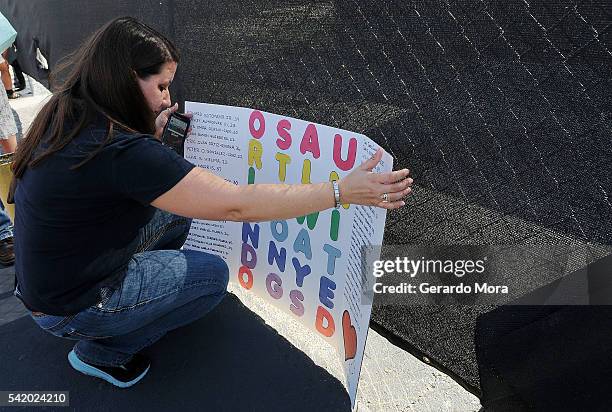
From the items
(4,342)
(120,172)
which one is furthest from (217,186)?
(4,342)

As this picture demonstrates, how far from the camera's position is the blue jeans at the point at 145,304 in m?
2.05

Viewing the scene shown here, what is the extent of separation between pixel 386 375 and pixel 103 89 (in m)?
1.49

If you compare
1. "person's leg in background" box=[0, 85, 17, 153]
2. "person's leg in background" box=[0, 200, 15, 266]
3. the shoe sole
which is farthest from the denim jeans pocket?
"person's leg in background" box=[0, 85, 17, 153]

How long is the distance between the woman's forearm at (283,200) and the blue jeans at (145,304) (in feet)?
2.09

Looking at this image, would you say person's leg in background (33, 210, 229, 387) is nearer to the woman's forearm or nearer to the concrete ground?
the concrete ground

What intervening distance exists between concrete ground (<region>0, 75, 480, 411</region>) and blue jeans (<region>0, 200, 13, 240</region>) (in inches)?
25.6

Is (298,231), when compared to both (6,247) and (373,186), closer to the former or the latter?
(373,186)

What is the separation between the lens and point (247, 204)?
1669mm

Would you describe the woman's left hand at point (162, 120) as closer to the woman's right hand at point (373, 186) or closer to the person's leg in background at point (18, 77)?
the woman's right hand at point (373, 186)

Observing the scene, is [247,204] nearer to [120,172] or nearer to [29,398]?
[120,172]

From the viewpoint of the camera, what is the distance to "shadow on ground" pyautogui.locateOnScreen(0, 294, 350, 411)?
216 centimetres

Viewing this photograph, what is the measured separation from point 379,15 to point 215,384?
1514mm

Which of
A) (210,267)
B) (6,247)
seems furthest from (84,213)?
(6,247)

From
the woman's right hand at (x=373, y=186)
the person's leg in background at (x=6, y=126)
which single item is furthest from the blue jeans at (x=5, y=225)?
the woman's right hand at (x=373, y=186)
